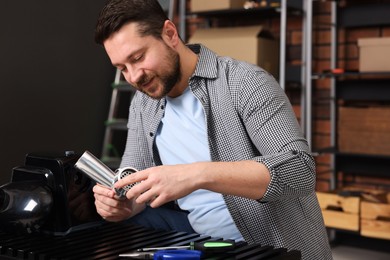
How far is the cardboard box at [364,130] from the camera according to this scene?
10.9ft

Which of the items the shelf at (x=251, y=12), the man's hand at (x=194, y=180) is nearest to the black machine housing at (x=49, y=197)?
the man's hand at (x=194, y=180)

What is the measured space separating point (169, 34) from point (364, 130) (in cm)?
197

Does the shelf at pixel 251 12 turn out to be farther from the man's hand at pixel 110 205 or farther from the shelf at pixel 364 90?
the man's hand at pixel 110 205

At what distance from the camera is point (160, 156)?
72.3 inches

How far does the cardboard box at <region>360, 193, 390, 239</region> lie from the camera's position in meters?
3.15

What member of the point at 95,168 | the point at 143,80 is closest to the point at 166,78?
the point at 143,80

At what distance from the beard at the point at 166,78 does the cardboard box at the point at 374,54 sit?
72.3 inches

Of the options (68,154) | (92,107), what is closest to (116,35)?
(68,154)

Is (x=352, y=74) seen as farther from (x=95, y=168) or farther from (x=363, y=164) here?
(x=95, y=168)

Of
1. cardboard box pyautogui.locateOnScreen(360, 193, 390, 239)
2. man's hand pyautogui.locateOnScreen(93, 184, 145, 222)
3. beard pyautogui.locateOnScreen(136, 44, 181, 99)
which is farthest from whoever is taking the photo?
cardboard box pyautogui.locateOnScreen(360, 193, 390, 239)

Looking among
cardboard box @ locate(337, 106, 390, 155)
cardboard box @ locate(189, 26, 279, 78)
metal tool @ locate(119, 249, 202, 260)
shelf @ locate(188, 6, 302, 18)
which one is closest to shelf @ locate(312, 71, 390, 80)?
cardboard box @ locate(337, 106, 390, 155)

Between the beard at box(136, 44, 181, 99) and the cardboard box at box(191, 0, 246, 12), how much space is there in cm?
204

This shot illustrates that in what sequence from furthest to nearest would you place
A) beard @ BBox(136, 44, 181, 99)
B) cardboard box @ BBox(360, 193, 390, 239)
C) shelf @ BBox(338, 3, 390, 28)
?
shelf @ BBox(338, 3, 390, 28), cardboard box @ BBox(360, 193, 390, 239), beard @ BBox(136, 44, 181, 99)

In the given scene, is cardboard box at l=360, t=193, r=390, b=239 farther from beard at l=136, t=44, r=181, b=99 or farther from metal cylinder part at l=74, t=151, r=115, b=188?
metal cylinder part at l=74, t=151, r=115, b=188
